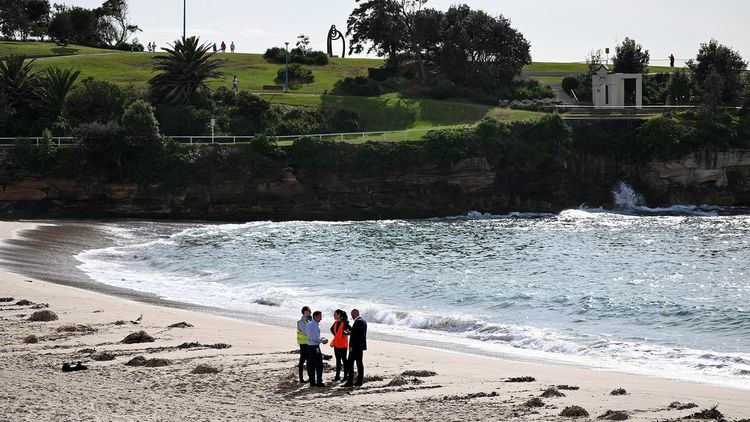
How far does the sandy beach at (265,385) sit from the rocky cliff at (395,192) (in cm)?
3262

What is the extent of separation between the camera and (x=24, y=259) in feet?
119

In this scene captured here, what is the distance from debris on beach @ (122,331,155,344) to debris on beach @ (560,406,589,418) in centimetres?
934

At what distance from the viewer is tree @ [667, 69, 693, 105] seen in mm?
71188

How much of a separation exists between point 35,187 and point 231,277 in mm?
24140

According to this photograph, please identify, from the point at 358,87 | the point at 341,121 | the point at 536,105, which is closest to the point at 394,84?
the point at 358,87

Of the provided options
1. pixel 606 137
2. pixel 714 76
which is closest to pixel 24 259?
pixel 606 137

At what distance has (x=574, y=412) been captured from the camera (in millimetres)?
15117

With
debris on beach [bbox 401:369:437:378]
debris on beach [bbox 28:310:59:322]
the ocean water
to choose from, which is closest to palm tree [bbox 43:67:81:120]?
the ocean water

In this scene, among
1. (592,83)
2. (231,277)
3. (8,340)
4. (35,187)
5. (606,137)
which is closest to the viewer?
(8,340)

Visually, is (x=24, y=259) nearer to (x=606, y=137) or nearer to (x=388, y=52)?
(x=606, y=137)

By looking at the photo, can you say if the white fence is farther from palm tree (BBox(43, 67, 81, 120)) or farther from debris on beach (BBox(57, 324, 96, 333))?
debris on beach (BBox(57, 324, 96, 333))

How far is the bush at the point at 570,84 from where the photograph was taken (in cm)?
7662

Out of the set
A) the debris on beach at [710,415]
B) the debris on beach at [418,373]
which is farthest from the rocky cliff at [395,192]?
the debris on beach at [710,415]

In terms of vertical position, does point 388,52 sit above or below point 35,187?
above
